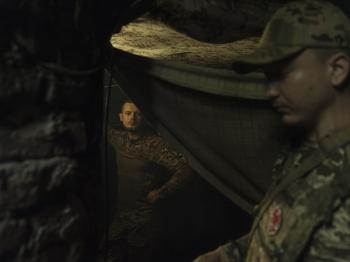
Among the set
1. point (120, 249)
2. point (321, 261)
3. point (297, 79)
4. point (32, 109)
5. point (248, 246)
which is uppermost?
point (297, 79)

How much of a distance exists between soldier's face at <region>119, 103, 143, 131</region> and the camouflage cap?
276 cm

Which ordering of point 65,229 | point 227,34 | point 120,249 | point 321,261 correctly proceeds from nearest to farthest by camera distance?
point 321,261 → point 65,229 → point 227,34 → point 120,249

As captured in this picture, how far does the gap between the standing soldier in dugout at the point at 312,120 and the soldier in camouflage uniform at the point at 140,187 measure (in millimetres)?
1981

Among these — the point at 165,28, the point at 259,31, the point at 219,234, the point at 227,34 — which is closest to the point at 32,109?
the point at 165,28

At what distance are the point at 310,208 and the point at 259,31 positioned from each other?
69 cm

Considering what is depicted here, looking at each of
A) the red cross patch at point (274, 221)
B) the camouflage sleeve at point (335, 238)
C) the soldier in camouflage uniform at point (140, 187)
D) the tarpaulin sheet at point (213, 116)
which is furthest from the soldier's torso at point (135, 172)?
the camouflage sleeve at point (335, 238)

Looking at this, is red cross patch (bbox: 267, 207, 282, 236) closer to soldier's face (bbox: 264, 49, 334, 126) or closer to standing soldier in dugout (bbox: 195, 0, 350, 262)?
standing soldier in dugout (bbox: 195, 0, 350, 262)

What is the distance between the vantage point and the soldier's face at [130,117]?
3.65 meters

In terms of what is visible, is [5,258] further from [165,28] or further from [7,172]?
[165,28]

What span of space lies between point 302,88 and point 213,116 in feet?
1.65

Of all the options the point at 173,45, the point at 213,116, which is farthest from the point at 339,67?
the point at 173,45

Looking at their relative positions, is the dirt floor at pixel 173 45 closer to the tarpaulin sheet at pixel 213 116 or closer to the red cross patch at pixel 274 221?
the tarpaulin sheet at pixel 213 116

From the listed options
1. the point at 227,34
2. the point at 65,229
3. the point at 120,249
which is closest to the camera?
the point at 65,229

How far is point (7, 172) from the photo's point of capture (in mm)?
890
